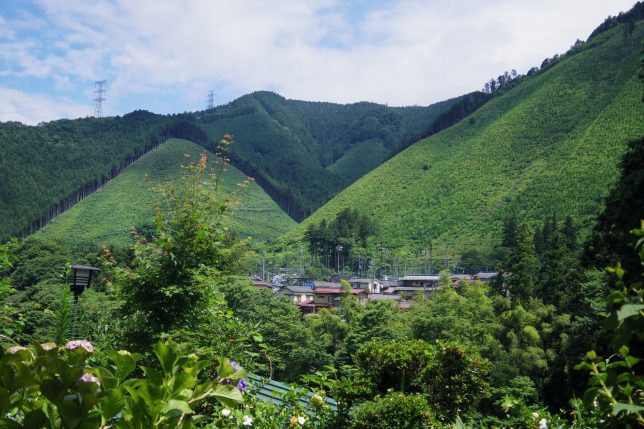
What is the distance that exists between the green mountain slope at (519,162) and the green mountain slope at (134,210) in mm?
13110

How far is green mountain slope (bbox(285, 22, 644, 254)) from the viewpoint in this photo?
165 ft

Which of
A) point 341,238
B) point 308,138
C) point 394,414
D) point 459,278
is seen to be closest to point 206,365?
point 394,414

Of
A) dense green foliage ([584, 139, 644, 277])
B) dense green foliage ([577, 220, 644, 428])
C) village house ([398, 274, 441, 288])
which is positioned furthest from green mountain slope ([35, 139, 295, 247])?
dense green foliage ([577, 220, 644, 428])

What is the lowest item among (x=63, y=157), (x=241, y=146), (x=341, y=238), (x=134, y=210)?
(x=341, y=238)

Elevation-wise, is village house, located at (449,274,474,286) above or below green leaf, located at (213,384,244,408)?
below

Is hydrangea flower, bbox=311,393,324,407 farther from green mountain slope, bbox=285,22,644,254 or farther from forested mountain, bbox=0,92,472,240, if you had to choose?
forested mountain, bbox=0,92,472,240

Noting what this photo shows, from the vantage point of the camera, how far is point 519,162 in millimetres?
61594

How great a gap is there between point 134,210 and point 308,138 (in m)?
98.1

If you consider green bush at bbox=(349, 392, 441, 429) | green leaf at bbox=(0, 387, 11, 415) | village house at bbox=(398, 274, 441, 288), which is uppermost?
green leaf at bbox=(0, 387, 11, 415)

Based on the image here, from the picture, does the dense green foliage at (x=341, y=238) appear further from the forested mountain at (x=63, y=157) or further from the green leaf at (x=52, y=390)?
the green leaf at (x=52, y=390)

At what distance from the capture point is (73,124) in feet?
365

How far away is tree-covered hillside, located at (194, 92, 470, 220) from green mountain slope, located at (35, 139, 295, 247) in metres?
12.6

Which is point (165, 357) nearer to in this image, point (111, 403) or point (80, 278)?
point (111, 403)

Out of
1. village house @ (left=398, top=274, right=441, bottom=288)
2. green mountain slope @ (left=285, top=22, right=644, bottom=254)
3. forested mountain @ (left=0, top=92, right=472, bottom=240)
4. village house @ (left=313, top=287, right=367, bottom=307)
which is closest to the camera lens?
village house @ (left=313, top=287, right=367, bottom=307)
